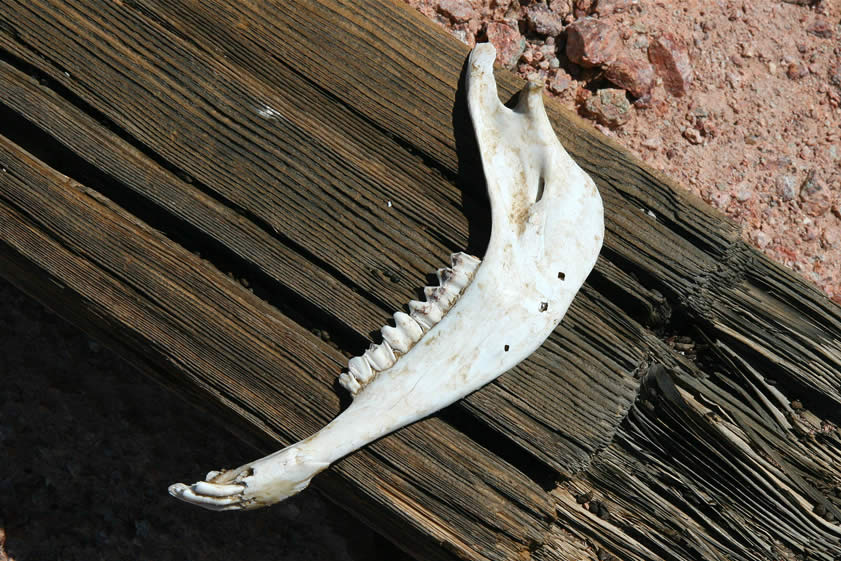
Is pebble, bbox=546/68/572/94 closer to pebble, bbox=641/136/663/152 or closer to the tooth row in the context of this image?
pebble, bbox=641/136/663/152

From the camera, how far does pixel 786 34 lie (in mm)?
3236

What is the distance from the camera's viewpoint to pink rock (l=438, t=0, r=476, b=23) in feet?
10.4

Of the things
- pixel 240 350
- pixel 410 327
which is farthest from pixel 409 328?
pixel 240 350

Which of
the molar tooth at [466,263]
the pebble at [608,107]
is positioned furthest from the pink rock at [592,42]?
the molar tooth at [466,263]

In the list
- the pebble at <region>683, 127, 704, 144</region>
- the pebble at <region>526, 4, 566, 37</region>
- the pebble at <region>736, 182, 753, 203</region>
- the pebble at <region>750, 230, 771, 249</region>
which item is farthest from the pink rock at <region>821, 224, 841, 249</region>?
the pebble at <region>526, 4, 566, 37</region>

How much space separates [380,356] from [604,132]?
62.8 inches

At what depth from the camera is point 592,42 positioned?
3084 millimetres

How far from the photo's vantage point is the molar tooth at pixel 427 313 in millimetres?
2029

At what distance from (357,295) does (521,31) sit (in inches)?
63.2

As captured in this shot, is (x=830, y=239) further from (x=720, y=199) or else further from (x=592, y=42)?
(x=592, y=42)

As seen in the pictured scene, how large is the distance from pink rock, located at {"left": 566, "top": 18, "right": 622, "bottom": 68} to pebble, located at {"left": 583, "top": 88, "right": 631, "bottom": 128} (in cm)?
13

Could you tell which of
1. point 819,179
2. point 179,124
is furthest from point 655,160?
point 179,124

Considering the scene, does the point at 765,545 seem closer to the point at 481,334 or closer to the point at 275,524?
the point at 481,334

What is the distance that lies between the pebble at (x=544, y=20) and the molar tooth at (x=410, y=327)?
1658 millimetres
